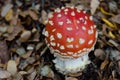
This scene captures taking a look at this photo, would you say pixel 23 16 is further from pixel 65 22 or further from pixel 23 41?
pixel 65 22

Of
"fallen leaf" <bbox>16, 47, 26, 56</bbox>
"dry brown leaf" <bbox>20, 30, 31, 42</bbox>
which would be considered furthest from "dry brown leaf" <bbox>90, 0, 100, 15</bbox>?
"fallen leaf" <bbox>16, 47, 26, 56</bbox>

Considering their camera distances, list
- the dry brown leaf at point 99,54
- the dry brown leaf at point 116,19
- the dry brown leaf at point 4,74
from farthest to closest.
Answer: the dry brown leaf at point 116,19 < the dry brown leaf at point 99,54 < the dry brown leaf at point 4,74

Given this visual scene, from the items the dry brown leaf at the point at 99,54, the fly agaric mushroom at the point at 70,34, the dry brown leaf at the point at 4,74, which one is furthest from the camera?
the dry brown leaf at the point at 99,54

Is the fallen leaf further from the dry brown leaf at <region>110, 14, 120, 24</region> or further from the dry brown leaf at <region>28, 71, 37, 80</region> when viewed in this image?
the dry brown leaf at <region>110, 14, 120, 24</region>

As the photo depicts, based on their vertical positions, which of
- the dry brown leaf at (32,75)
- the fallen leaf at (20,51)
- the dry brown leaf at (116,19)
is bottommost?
the dry brown leaf at (32,75)

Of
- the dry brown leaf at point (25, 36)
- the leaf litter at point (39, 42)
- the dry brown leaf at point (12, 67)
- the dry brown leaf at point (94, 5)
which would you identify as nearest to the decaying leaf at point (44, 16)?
the leaf litter at point (39, 42)

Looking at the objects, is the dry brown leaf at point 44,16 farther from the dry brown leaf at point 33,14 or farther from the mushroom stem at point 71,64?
the mushroom stem at point 71,64

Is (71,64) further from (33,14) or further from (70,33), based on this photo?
(33,14)
